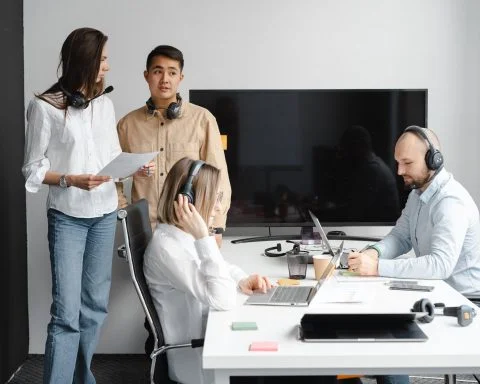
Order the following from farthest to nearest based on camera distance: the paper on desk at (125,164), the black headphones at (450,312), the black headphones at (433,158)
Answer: the paper on desk at (125,164)
the black headphones at (433,158)
the black headphones at (450,312)

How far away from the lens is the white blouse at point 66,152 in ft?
9.93

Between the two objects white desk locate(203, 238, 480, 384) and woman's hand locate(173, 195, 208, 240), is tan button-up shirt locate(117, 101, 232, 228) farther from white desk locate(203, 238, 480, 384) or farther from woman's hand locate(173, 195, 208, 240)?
white desk locate(203, 238, 480, 384)

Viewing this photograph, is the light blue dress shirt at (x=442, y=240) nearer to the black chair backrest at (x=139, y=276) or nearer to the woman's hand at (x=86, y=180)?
the black chair backrest at (x=139, y=276)

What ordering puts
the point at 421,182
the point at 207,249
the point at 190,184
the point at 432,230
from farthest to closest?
the point at 421,182 → the point at 432,230 → the point at 190,184 → the point at 207,249

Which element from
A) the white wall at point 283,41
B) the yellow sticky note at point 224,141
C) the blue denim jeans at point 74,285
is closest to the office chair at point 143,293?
the blue denim jeans at point 74,285

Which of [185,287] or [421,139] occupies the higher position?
[421,139]

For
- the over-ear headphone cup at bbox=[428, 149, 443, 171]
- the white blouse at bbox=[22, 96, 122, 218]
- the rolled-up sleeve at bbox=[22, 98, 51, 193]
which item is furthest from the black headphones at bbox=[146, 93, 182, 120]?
the over-ear headphone cup at bbox=[428, 149, 443, 171]

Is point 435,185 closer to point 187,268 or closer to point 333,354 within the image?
point 187,268

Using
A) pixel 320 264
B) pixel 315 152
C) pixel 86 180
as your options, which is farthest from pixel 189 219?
pixel 315 152

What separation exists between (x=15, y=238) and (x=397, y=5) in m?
2.55

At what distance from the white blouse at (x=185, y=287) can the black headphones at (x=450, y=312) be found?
21.7 inches

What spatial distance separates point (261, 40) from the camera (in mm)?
4125

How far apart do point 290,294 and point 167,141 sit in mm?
1479

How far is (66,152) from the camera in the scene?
3.08 metres
